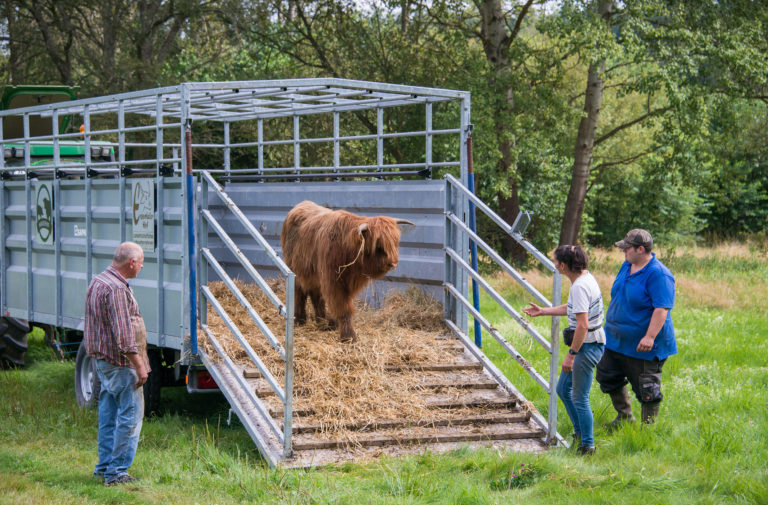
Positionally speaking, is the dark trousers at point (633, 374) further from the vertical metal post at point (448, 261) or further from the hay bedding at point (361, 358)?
the vertical metal post at point (448, 261)

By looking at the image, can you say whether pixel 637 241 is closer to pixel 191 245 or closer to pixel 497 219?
pixel 497 219

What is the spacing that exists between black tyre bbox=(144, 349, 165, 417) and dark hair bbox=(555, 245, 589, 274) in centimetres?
361

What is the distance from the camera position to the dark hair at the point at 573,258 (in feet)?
19.9

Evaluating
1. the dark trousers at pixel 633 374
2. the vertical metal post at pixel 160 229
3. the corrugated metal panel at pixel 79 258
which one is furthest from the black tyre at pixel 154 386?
the dark trousers at pixel 633 374

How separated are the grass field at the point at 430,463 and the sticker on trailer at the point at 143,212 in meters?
1.59

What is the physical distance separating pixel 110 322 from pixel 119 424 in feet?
2.35

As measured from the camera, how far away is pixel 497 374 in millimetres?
7059

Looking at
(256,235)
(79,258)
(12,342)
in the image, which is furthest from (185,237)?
(12,342)

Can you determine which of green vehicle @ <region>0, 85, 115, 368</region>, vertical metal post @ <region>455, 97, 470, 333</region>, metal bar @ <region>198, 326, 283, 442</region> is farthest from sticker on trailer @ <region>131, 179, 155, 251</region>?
vertical metal post @ <region>455, 97, 470, 333</region>

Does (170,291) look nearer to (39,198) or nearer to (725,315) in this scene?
(39,198)

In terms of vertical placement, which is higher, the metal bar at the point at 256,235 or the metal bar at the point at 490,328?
the metal bar at the point at 256,235

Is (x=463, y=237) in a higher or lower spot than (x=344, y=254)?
higher

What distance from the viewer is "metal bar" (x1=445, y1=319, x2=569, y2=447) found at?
21.3ft

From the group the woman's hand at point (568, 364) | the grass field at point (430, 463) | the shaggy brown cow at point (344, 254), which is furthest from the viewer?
the shaggy brown cow at point (344, 254)
